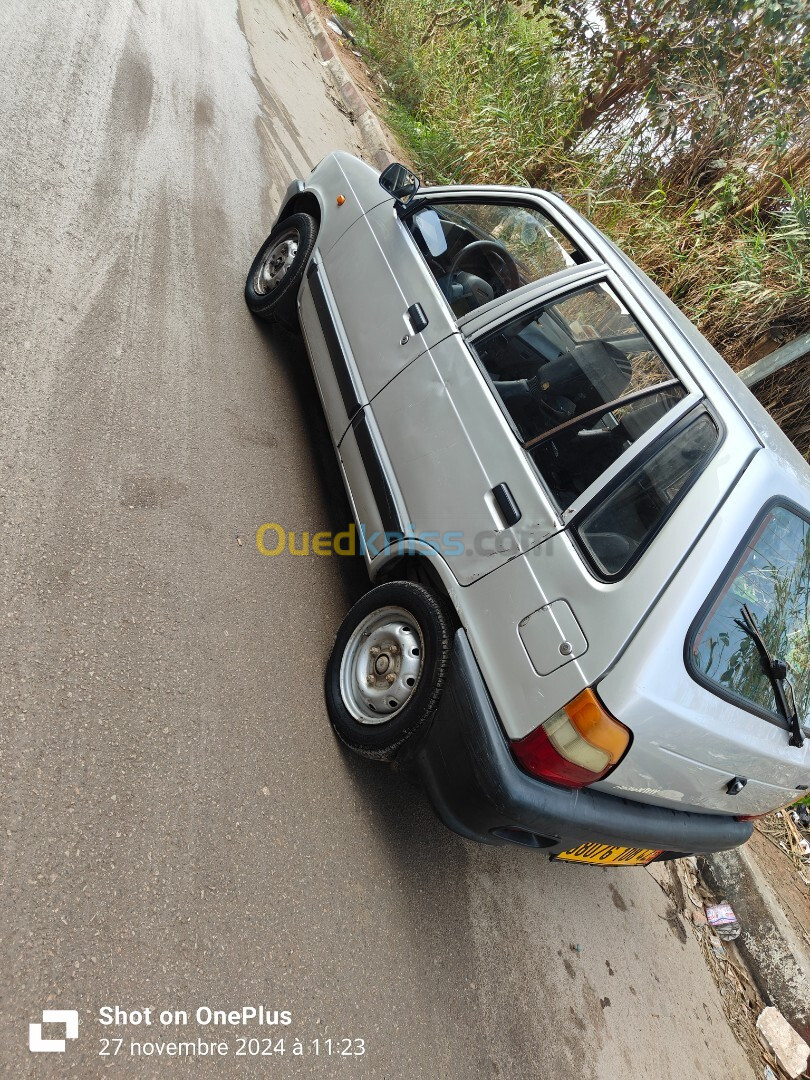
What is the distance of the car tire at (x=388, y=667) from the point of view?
2541mm

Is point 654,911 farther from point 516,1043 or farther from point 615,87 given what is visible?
point 615,87

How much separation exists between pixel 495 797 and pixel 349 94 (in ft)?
32.5

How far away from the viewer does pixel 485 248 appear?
3.41m

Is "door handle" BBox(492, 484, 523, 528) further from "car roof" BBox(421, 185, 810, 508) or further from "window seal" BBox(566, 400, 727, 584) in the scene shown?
"car roof" BBox(421, 185, 810, 508)

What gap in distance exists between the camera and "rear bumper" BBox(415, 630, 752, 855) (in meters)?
2.26

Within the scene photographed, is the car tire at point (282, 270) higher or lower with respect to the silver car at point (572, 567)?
lower

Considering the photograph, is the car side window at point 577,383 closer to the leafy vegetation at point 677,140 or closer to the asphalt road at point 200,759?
the asphalt road at point 200,759

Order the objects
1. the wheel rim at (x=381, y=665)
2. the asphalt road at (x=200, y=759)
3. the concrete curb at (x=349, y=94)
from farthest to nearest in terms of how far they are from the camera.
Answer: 1. the concrete curb at (x=349, y=94)
2. the wheel rim at (x=381, y=665)
3. the asphalt road at (x=200, y=759)

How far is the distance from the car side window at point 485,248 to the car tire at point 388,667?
142cm

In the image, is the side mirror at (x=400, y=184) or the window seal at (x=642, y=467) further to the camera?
the side mirror at (x=400, y=184)

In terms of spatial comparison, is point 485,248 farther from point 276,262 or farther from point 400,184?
point 276,262

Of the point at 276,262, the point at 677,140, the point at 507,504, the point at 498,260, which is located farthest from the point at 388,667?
the point at 677,140

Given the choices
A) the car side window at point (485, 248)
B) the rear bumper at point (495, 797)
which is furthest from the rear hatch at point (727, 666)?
the car side window at point (485, 248)

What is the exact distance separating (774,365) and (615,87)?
15.0ft
